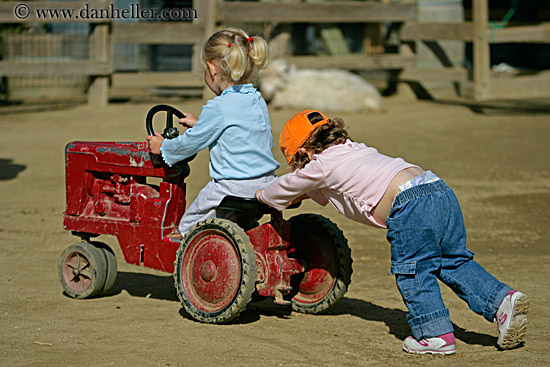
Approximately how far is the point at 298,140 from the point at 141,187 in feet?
3.69

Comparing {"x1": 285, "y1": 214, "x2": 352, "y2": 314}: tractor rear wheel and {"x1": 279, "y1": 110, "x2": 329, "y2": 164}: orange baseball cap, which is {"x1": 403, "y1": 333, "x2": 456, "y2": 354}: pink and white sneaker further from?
{"x1": 279, "y1": 110, "x2": 329, "y2": 164}: orange baseball cap

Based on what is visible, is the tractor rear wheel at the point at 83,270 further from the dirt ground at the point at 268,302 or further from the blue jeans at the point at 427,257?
the blue jeans at the point at 427,257

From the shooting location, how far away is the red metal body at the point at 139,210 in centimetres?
418

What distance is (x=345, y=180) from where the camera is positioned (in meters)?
3.87

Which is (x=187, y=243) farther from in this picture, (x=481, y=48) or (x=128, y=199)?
(x=481, y=48)

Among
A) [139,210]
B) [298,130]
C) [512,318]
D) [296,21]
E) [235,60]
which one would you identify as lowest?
[512,318]

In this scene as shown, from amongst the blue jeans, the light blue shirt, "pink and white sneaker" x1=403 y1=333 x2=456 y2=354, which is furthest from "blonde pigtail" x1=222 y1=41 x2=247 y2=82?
"pink and white sneaker" x1=403 y1=333 x2=456 y2=354

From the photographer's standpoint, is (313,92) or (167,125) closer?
(167,125)

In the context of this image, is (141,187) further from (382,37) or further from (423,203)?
(382,37)

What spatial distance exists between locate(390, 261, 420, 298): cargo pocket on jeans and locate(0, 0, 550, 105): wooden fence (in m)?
10.4

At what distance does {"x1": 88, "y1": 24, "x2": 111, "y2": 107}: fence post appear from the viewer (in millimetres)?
13398

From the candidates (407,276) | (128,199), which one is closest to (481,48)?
(128,199)

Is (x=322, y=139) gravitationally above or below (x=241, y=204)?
above

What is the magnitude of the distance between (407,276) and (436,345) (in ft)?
1.13
